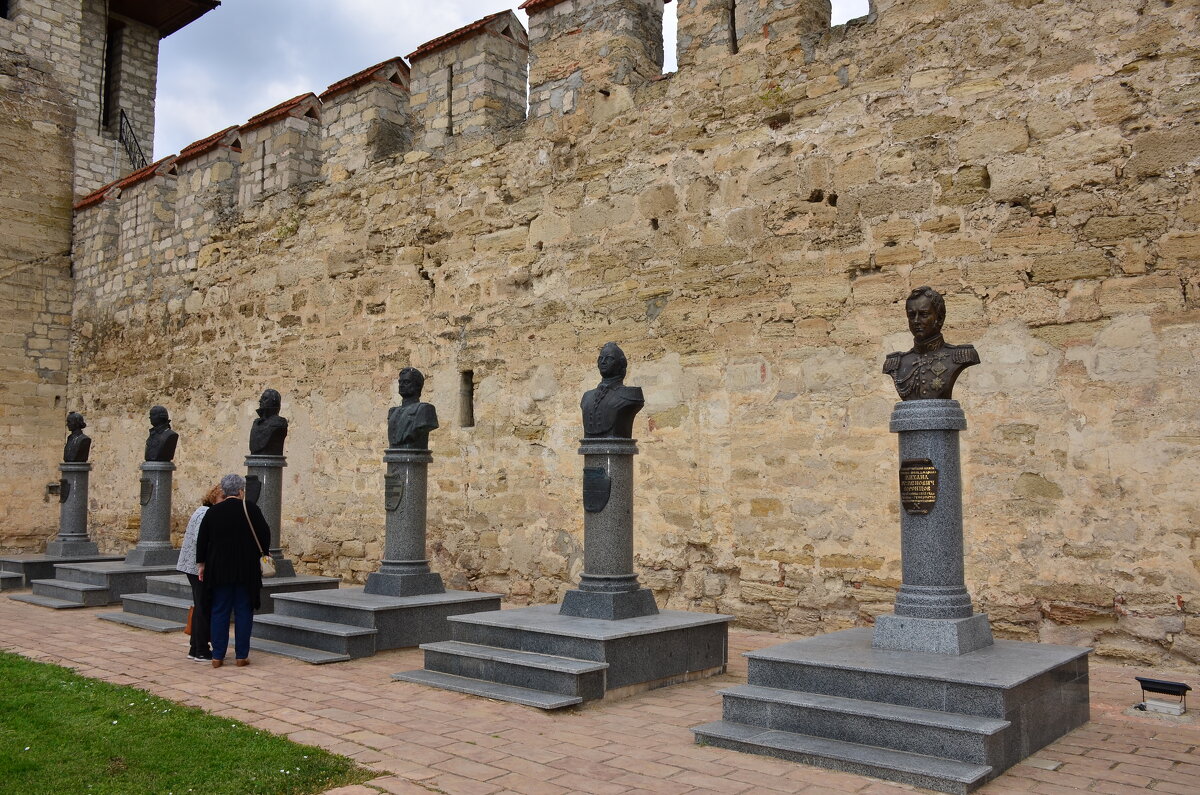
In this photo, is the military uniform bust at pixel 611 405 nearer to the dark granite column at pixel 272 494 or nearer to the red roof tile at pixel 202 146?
the dark granite column at pixel 272 494

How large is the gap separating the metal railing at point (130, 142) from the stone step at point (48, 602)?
26.2 feet

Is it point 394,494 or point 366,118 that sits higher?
point 366,118

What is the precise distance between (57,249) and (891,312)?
1252 centimetres

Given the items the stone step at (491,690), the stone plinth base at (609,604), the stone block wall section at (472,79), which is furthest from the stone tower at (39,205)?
the stone plinth base at (609,604)

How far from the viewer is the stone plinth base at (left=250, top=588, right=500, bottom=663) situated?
6.36 metres

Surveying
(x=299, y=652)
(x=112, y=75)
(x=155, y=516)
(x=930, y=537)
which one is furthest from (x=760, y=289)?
(x=112, y=75)

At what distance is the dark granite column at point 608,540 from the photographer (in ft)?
18.8

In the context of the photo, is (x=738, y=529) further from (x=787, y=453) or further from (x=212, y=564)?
(x=212, y=564)

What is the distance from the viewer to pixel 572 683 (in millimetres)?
4949

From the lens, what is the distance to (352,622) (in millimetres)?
6570

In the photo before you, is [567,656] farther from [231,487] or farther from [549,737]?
[231,487]

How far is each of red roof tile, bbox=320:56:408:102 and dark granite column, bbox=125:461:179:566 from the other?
13.8ft

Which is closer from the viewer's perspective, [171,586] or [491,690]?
[491,690]

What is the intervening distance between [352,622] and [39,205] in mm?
10553
